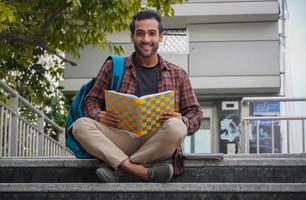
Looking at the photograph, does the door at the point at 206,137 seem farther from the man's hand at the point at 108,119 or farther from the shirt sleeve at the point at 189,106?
the man's hand at the point at 108,119

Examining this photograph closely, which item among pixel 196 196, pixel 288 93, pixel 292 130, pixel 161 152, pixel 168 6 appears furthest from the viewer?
pixel 288 93

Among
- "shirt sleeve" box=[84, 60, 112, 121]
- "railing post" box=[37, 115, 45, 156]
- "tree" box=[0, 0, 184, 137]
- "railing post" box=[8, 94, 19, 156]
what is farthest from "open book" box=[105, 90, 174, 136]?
"railing post" box=[37, 115, 45, 156]

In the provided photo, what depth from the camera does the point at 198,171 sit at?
4074 mm

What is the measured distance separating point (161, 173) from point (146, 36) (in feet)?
3.19

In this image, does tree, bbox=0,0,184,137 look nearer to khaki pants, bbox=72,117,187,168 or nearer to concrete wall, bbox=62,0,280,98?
khaki pants, bbox=72,117,187,168

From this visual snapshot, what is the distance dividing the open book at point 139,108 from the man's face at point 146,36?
0.48 metres

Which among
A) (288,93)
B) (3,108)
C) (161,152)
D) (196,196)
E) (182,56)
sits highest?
(182,56)

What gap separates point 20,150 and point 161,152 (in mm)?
3458

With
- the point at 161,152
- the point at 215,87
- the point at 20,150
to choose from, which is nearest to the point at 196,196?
the point at 161,152

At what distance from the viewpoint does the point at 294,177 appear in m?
4.01

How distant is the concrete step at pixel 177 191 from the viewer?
3408 millimetres

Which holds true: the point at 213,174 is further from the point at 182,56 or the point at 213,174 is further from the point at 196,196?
the point at 182,56

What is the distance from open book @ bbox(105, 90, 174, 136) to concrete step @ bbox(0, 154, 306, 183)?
333 mm

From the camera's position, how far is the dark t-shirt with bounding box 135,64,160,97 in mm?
4184
